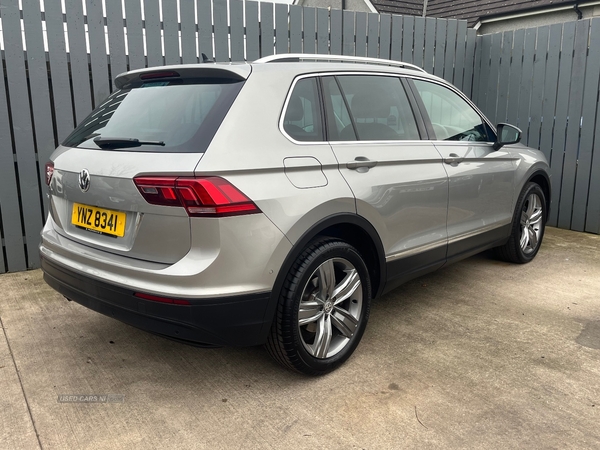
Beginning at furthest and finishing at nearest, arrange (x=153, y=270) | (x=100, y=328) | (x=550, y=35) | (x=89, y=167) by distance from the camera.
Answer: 1. (x=550, y=35)
2. (x=100, y=328)
3. (x=89, y=167)
4. (x=153, y=270)

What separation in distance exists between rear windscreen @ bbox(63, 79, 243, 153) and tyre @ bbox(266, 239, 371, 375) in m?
0.83

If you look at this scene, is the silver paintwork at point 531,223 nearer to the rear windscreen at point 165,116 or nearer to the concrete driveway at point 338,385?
the concrete driveway at point 338,385

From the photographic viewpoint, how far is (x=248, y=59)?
5.59 metres

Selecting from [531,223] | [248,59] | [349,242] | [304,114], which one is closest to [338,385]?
[349,242]

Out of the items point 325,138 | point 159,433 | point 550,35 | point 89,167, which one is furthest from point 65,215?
point 550,35

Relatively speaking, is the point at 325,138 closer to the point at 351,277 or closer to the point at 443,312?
the point at 351,277

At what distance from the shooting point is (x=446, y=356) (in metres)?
3.16

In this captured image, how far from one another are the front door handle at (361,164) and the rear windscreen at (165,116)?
79cm

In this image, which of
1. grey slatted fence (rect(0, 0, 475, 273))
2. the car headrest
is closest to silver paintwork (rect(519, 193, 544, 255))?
the car headrest

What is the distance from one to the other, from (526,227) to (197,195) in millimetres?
3835

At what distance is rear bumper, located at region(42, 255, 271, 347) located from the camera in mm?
2342

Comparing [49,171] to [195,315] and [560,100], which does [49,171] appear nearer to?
[195,315]

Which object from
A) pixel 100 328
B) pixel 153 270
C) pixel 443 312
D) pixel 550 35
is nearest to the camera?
pixel 153 270

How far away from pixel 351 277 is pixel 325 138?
0.82 metres
